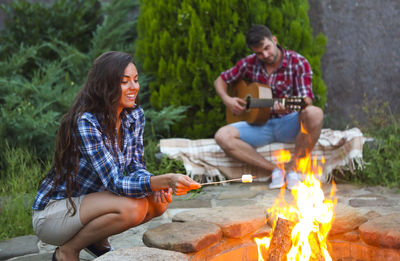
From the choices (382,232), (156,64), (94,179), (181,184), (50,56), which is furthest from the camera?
(50,56)

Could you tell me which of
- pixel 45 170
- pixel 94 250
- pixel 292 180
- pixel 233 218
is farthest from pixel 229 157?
pixel 94 250

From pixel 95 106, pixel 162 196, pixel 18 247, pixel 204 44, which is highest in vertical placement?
pixel 204 44

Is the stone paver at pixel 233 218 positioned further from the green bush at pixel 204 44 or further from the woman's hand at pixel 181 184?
the green bush at pixel 204 44

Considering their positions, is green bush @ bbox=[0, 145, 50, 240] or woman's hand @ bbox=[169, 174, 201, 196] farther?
green bush @ bbox=[0, 145, 50, 240]

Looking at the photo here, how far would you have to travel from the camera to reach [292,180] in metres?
4.16

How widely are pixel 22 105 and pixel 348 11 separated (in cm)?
396

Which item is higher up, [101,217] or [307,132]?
[307,132]

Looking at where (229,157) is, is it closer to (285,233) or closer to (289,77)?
(289,77)

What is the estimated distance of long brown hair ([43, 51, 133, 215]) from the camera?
230cm

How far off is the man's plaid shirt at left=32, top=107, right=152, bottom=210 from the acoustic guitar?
1921 millimetres

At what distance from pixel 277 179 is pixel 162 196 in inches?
81.4

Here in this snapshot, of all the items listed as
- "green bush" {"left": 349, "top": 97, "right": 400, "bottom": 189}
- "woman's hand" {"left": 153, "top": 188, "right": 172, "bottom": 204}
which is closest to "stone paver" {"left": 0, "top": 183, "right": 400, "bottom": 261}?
"woman's hand" {"left": 153, "top": 188, "right": 172, "bottom": 204}

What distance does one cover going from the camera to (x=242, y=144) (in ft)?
14.3

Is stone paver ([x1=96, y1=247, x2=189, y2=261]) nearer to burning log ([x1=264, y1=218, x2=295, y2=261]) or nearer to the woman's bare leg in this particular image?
the woman's bare leg
